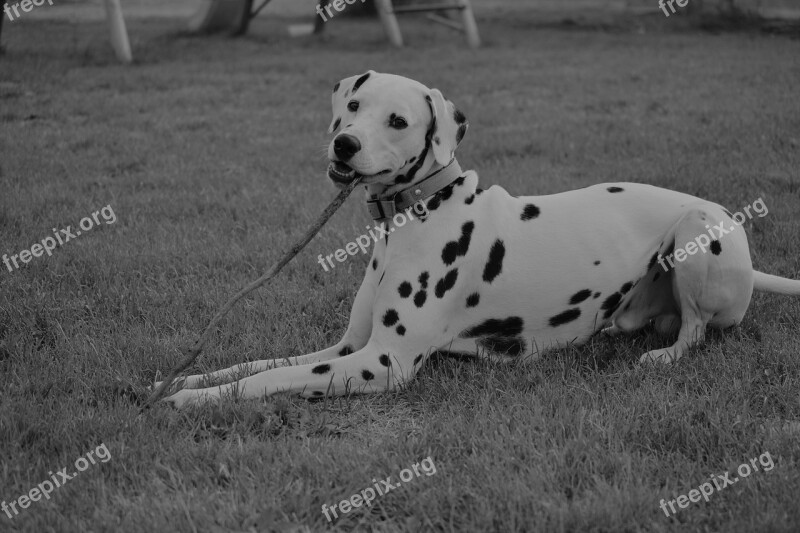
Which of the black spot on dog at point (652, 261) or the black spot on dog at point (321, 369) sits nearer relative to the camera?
the black spot on dog at point (321, 369)

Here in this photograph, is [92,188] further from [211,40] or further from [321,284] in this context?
[211,40]

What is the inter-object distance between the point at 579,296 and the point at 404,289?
0.97 metres

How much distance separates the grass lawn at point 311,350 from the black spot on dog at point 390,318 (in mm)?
366

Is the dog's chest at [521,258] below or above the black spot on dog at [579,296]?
above

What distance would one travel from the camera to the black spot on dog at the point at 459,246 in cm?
394

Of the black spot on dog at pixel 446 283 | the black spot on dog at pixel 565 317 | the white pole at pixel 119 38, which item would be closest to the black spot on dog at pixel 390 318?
the black spot on dog at pixel 446 283

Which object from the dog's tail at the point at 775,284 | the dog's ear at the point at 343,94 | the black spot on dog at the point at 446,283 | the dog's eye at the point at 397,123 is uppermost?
the dog's ear at the point at 343,94

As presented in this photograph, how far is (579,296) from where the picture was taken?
13.5 ft

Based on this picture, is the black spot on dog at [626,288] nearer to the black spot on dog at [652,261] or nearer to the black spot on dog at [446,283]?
the black spot on dog at [652,261]

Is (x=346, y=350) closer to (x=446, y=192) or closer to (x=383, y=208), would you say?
(x=383, y=208)

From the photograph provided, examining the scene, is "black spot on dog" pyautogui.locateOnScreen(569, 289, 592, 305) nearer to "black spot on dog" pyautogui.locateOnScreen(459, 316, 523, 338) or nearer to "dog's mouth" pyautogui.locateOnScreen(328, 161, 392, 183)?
"black spot on dog" pyautogui.locateOnScreen(459, 316, 523, 338)

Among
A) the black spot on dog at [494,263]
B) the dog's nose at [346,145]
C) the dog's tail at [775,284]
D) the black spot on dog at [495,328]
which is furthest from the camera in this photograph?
the dog's tail at [775,284]

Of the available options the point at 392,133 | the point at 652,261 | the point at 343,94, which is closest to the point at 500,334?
the point at 652,261

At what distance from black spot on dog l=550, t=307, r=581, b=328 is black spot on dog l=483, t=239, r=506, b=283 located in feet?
1.40
